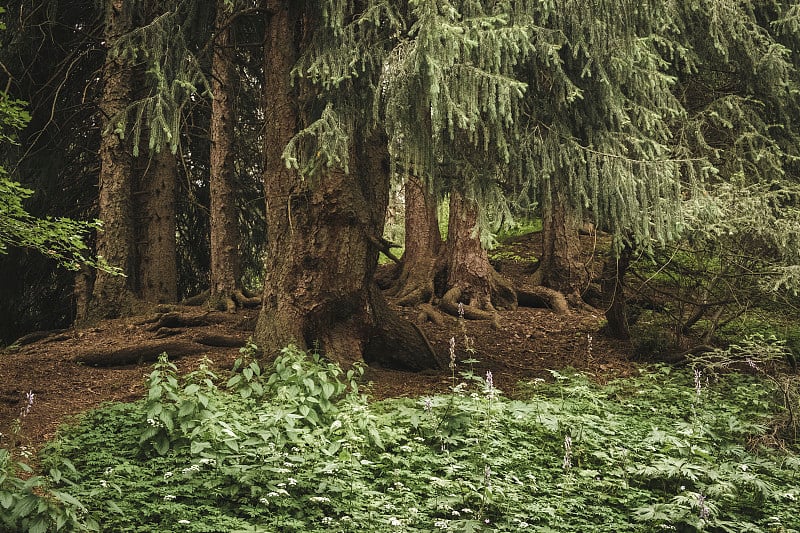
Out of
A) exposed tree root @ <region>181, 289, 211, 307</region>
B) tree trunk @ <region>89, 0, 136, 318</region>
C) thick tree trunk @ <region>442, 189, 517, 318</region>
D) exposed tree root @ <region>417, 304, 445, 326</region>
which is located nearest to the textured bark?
exposed tree root @ <region>181, 289, 211, 307</region>

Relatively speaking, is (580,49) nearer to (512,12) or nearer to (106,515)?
(512,12)

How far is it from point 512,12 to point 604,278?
413 centimetres

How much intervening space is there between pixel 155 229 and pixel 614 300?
612cm

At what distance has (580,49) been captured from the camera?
688 cm

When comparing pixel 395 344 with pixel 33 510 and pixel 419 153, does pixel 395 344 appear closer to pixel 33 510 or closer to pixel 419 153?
pixel 419 153

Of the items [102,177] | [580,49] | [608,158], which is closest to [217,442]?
[608,158]

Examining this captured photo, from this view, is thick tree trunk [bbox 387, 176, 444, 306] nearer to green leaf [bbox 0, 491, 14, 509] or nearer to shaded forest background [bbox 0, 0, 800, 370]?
shaded forest background [bbox 0, 0, 800, 370]

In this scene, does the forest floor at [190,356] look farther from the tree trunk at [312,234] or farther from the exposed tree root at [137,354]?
the tree trunk at [312,234]

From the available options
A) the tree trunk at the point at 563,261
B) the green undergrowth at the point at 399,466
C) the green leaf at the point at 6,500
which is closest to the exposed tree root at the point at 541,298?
the tree trunk at the point at 563,261

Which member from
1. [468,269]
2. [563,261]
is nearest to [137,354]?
[468,269]

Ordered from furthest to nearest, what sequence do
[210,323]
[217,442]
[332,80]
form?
[210,323], [332,80], [217,442]

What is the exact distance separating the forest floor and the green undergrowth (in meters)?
0.85

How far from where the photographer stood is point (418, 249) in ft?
38.3

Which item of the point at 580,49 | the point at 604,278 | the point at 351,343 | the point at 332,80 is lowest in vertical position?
the point at 351,343
